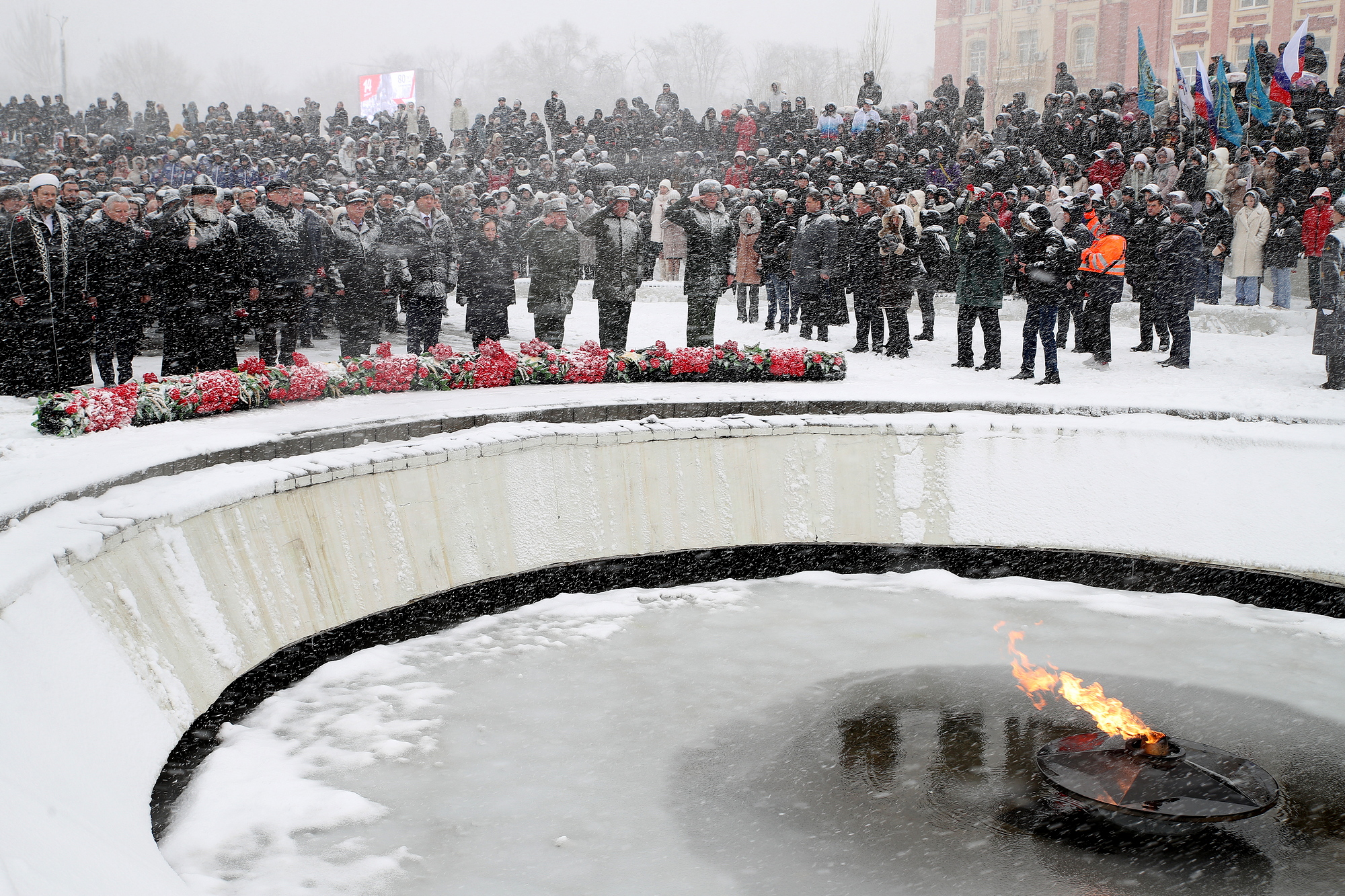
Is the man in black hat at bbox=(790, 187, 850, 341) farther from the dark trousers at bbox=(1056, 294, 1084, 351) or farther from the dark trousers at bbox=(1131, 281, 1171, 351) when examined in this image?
the dark trousers at bbox=(1131, 281, 1171, 351)

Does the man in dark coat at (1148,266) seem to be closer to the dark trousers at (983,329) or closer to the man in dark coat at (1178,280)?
the man in dark coat at (1178,280)

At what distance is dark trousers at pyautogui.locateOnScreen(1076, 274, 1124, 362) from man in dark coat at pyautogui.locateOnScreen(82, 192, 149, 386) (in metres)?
10.1

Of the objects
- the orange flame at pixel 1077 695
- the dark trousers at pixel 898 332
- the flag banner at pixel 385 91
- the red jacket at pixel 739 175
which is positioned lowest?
the orange flame at pixel 1077 695

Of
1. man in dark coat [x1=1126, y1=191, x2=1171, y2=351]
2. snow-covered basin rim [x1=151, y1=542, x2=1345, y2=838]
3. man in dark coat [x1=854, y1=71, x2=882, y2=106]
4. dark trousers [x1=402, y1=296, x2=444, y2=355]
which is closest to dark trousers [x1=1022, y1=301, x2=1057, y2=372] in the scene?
man in dark coat [x1=1126, y1=191, x2=1171, y2=351]

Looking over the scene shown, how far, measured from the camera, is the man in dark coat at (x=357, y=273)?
12281 mm

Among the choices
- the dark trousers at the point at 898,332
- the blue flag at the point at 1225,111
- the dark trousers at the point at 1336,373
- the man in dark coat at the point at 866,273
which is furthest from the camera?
the blue flag at the point at 1225,111

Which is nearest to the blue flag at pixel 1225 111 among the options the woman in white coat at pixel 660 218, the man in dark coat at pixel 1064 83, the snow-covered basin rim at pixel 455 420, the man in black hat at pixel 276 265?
the man in dark coat at pixel 1064 83

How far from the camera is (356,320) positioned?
12.3 meters

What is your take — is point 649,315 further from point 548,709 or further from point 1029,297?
point 548,709

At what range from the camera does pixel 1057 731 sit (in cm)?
574

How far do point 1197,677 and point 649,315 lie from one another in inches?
510

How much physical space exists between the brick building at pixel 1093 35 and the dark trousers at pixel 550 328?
3838 centimetres

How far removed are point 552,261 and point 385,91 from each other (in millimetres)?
34358

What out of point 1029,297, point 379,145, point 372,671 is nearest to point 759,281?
point 1029,297
